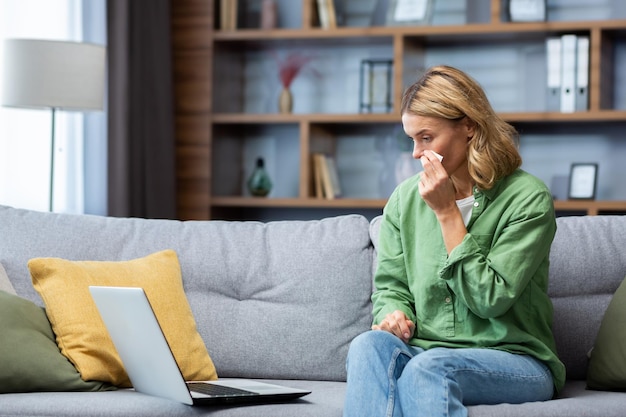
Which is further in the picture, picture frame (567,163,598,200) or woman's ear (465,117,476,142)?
picture frame (567,163,598,200)

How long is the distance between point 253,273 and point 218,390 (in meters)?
0.50

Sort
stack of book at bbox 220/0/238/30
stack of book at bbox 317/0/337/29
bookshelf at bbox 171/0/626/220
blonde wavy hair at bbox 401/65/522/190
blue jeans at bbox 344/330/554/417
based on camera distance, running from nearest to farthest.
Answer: blue jeans at bbox 344/330/554/417, blonde wavy hair at bbox 401/65/522/190, bookshelf at bbox 171/0/626/220, stack of book at bbox 317/0/337/29, stack of book at bbox 220/0/238/30

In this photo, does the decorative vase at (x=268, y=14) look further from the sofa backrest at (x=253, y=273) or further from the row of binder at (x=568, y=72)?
the sofa backrest at (x=253, y=273)

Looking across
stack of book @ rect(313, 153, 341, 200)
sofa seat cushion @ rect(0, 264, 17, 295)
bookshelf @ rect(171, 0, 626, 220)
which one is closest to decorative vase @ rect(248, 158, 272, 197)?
bookshelf @ rect(171, 0, 626, 220)

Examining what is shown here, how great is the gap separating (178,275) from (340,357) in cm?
47

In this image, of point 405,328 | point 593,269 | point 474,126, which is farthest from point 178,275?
point 593,269

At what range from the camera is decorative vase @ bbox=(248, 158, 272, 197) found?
4.66 m

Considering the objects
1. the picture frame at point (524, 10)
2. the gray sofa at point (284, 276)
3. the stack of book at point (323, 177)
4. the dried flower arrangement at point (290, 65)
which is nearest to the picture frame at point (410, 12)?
the picture frame at point (524, 10)

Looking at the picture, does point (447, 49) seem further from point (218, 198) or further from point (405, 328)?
point (405, 328)

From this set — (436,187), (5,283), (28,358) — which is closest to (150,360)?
(28,358)

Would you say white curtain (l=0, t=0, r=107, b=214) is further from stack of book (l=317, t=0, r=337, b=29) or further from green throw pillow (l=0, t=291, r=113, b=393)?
green throw pillow (l=0, t=291, r=113, b=393)

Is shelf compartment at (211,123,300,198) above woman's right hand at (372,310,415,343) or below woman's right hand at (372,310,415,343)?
above

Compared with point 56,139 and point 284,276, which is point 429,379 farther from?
point 56,139

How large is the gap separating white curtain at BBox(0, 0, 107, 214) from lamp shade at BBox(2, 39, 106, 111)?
177 mm
